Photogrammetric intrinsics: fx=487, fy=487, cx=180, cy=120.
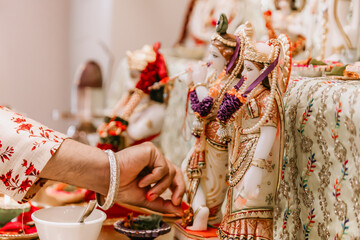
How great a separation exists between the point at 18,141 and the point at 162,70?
0.70 meters

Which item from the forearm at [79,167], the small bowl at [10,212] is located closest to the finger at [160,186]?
the forearm at [79,167]

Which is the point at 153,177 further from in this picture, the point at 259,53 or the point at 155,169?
the point at 259,53

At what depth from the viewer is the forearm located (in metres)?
1.02

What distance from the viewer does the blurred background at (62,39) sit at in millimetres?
3125

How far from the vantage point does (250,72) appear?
0.94m

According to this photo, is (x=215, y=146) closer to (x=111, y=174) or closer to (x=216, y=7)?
(x=111, y=174)

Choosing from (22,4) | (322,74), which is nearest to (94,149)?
(322,74)

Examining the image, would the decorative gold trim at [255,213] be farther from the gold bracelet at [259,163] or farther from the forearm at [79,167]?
the forearm at [79,167]

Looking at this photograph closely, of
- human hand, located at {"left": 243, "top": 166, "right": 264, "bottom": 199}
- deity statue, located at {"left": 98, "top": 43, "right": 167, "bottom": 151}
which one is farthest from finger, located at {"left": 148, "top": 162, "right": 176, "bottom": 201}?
deity statue, located at {"left": 98, "top": 43, "right": 167, "bottom": 151}

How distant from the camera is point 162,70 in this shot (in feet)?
5.30

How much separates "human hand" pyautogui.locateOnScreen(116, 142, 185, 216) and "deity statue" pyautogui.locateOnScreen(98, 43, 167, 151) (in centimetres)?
51

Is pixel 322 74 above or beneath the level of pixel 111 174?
above

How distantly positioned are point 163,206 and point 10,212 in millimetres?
393

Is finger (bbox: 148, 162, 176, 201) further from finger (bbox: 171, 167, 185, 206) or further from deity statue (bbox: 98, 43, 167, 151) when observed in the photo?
deity statue (bbox: 98, 43, 167, 151)
